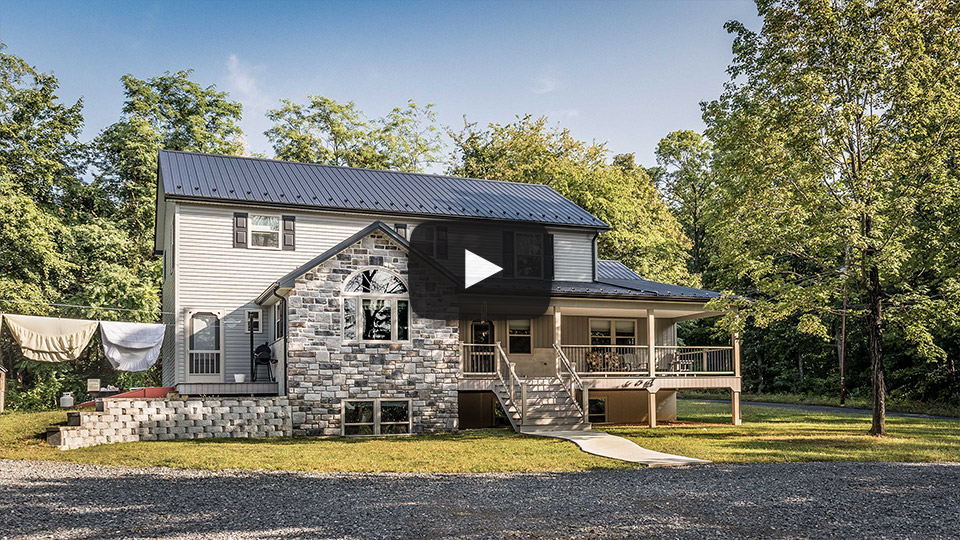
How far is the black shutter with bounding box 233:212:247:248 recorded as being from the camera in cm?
2142

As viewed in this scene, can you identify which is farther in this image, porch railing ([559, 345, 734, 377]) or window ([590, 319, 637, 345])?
window ([590, 319, 637, 345])

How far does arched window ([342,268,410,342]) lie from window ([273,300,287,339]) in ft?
5.15

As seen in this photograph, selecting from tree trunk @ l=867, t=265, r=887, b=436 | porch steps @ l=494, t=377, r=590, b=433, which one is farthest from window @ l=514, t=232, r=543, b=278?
tree trunk @ l=867, t=265, r=887, b=436

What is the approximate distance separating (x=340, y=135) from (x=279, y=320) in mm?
20529

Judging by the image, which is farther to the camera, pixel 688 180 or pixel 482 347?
pixel 688 180

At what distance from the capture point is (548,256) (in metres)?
24.5

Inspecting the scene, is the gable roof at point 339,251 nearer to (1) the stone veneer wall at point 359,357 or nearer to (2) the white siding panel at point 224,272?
(1) the stone veneer wall at point 359,357

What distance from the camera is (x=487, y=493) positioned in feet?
34.6

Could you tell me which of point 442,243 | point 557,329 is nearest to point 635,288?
point 557,329

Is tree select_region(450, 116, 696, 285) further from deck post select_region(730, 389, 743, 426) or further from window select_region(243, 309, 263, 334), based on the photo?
window select_region(243, 309, 263, 334)

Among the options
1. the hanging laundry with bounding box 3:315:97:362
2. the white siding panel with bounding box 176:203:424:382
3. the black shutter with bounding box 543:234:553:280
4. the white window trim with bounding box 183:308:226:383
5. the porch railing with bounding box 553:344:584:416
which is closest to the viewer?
the hanging laundry with bounding box 3:315:97:362

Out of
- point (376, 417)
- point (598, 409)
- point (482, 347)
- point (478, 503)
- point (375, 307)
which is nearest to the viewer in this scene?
point (478, 503)

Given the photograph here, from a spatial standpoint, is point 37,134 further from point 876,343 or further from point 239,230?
point 876,343

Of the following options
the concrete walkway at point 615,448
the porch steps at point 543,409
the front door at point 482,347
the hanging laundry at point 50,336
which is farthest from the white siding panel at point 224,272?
the concrete walkway at point 615,448
